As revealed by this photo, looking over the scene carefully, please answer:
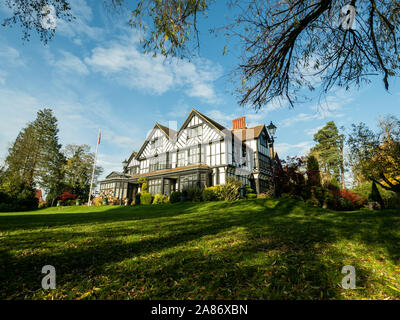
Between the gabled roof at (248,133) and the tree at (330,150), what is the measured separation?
568 inches

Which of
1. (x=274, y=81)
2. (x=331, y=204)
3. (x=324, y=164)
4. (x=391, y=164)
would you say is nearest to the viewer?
(x=274, y=81)

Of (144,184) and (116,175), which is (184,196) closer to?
(144,184)

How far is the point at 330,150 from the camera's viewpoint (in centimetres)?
3703

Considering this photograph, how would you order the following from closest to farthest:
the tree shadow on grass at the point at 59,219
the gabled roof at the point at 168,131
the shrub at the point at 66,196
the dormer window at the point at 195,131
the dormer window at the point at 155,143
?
1. the tree shadow on grass at the point at 59,219
2. the dormer window at the point at 195,131
3. the gabled roof at the point at 168,131
4. the dormer window at the point at 155,143
5. the shrub at the point at 66,196

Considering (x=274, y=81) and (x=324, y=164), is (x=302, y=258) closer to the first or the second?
(x=274, y=81)

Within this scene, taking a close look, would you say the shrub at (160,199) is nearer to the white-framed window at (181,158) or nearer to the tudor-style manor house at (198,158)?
the tudor-style manor house at (198,158)

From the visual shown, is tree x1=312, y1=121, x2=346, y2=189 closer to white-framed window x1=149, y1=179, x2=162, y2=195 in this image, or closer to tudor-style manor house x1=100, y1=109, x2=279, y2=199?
tudor-style manor house x1=100, y1=109, x2=279, y2=199

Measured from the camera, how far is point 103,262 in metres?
3.27

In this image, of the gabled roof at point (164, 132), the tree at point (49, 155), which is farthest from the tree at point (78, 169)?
the gabled roof at point (164, 132)

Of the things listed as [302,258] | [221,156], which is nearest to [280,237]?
[302,258]

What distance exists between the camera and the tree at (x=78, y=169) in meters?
33.8

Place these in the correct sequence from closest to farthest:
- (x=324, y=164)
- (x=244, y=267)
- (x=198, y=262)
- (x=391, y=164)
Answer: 1. (x=244, y=267)
2. (x=198, y=262)
3. (x=391, y=164)
4. (x=324, y=164)

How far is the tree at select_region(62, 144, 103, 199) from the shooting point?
33.8m

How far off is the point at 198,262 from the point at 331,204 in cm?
1633
